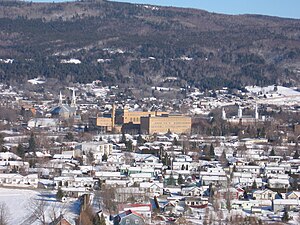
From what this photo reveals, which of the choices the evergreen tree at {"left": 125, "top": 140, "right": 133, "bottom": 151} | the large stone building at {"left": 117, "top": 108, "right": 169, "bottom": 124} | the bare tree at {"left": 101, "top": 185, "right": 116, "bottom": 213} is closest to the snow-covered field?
the large stone building at {"left": 117, "top": 108, "right": 169, "bottom": 124}

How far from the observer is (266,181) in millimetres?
23141

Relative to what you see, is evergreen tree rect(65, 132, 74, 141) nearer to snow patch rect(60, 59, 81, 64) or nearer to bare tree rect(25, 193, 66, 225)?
bare tree rect(25, 193, 66, 225)

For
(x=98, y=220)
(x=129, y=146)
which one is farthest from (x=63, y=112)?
(x=98, y=220)

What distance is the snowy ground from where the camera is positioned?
58.2 ft

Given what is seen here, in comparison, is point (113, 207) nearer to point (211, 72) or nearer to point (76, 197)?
point (76, 197)

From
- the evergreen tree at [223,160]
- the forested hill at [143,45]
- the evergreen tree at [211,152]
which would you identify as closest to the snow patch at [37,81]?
the forested hill at [143,45]

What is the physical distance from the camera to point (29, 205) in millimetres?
19328

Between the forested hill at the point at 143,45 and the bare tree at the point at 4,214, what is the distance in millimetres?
43175

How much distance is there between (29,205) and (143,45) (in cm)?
5705

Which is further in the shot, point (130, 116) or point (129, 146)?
point (130, 116)

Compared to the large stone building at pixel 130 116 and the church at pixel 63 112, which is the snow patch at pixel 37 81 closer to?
the church at pixel 63 112

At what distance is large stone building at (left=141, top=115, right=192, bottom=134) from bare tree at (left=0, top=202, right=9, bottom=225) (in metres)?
19.0

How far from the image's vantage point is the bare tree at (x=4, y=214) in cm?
1648

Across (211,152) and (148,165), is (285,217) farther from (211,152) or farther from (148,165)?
(211,152)
